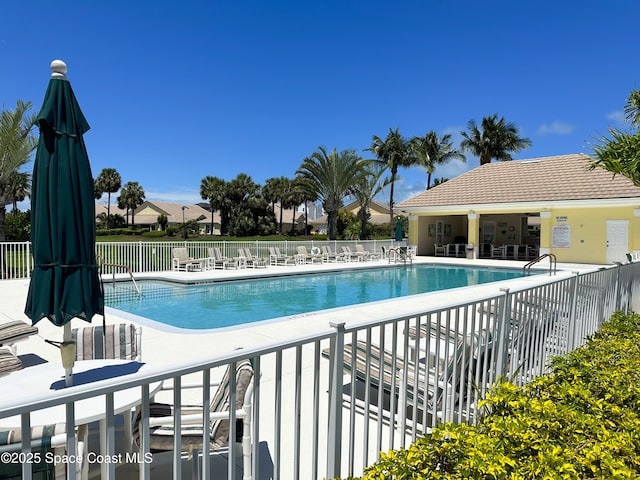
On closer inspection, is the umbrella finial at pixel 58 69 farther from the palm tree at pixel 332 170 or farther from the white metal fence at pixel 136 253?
the palm tree at pixel 332 170

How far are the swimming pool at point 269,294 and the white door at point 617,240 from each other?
227 inches

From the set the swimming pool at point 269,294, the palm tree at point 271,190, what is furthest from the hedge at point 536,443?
the palm tree at point 271,190

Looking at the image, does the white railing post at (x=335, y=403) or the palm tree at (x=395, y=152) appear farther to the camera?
→ the palm tree at (x=395, y=152)

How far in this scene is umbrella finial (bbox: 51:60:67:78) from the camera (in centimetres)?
302

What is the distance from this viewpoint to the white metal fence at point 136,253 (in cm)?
1325

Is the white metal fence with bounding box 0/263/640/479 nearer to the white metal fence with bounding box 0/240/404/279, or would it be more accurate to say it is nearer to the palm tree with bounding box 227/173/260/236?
the white metal fence with bounding box 0/240/404/279

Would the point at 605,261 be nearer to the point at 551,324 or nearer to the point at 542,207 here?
the point at 542,207

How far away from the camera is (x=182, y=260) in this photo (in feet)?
53.9

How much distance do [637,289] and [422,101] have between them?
106 feet

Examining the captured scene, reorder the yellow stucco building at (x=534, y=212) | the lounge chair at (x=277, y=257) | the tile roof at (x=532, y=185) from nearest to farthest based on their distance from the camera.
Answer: the lounge chair at (x=277, y=257)
the yellow stucco building at (x=534, y=212)
the tile roof at (x=532, y=185)

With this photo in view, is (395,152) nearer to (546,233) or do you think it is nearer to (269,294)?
(546,233)

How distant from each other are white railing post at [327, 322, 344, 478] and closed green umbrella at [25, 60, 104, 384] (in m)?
1.98

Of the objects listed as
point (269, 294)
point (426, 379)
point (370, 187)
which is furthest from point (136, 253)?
point (370, 187)

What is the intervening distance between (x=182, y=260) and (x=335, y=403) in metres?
15.4
